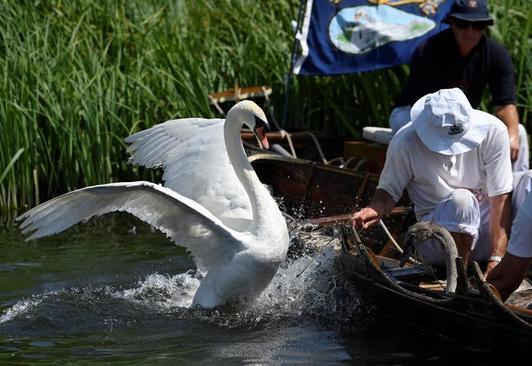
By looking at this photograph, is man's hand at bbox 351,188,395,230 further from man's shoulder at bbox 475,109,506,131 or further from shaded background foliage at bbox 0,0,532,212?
shaded background foliage at bbox 0,0,532,212

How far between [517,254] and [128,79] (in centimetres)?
525

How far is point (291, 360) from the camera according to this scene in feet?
18.8

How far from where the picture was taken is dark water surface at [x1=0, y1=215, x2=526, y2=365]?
5.82 m

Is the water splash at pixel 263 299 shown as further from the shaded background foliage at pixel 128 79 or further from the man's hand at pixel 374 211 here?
the shaded background foliage at pixel 128 79

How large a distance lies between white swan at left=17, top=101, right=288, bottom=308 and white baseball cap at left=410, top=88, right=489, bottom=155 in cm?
92

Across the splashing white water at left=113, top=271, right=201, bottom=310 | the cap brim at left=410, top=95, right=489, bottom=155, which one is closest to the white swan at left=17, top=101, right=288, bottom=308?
the splashing white water at left=113, top=271, right=201, bottom=310

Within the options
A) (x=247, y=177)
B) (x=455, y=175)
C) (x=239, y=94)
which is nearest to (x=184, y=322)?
(x=247, y=177)

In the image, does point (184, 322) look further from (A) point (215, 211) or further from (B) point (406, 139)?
(B) point (406, 139)

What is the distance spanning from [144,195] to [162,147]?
2.90 ft

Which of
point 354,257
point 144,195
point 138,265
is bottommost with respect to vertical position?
point 138,265

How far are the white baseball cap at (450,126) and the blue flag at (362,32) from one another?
322cm

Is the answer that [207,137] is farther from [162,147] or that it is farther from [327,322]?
[327,322]

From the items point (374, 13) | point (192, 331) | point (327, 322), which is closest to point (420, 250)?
point (327, 322)

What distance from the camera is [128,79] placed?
31.3ft
